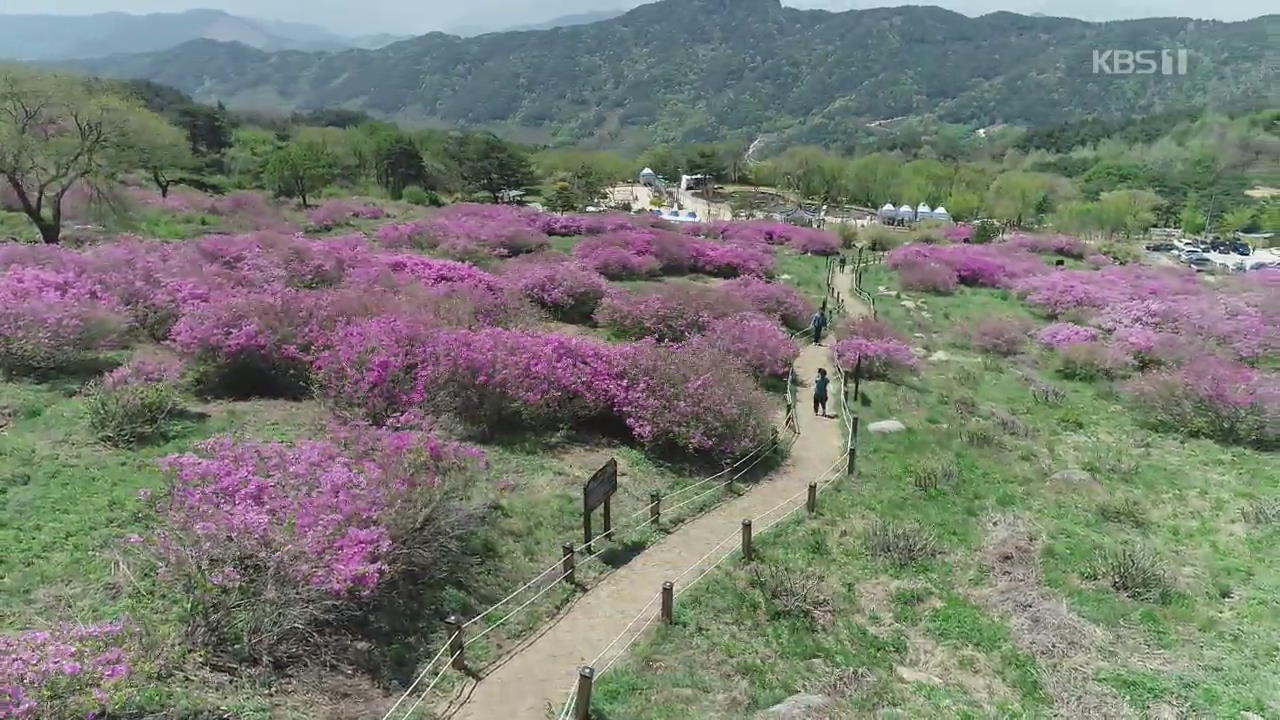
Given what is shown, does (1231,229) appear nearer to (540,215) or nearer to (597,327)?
(540,215)

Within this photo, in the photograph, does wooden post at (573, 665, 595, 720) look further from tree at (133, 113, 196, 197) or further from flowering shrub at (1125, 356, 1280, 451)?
tree at (133, 113, 196, 197)

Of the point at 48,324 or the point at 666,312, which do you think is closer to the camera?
the point at 48,324

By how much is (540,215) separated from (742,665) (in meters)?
42.1

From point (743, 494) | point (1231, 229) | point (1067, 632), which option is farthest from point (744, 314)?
point (1231, 229)

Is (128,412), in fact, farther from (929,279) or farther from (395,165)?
(395,165)

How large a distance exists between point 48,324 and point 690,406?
14748mm

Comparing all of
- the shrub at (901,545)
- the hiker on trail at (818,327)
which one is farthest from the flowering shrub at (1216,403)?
the shrub at (901,545)

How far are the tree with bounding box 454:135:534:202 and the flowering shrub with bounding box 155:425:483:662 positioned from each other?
70.0 m

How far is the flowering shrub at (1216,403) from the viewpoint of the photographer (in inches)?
725

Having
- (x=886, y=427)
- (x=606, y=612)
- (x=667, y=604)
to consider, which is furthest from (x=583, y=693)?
(x=886, y=427)

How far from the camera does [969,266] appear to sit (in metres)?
40.3

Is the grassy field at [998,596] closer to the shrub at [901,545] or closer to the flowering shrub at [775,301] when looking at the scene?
the shrub at [901,545]

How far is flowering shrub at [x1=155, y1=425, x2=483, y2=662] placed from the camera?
8.69 m

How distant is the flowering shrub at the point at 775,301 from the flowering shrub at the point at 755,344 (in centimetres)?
406
